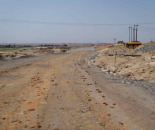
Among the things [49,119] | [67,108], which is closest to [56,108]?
[67,108]

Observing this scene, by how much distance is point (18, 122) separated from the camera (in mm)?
5141

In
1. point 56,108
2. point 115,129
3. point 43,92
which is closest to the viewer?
point 115,129

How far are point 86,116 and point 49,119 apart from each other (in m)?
1.12

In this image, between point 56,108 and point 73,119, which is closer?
point 73,119

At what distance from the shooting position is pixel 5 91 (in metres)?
8.42

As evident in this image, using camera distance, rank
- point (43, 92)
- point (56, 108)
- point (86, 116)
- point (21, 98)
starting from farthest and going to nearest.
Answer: point (43, 92) → point (21, 98) → point (56, 108) → point (86, 116)

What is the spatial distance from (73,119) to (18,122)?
61.2 inches

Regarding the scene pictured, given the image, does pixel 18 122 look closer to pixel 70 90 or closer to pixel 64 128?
pixel 64 128

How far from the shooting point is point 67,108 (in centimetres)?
631

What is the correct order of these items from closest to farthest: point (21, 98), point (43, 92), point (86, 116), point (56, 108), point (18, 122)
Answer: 1. point (18, 122)
2. point (86, 116)
3. point (56, 108)
4. point (21, 98)
5. point (43, 92)

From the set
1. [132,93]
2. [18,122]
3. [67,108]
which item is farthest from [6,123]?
[132,93]

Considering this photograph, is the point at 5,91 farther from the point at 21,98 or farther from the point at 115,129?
the point at 115,129

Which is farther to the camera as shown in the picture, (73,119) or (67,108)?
(67,108)

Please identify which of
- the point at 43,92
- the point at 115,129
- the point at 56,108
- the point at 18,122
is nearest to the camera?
the point at 115,129
